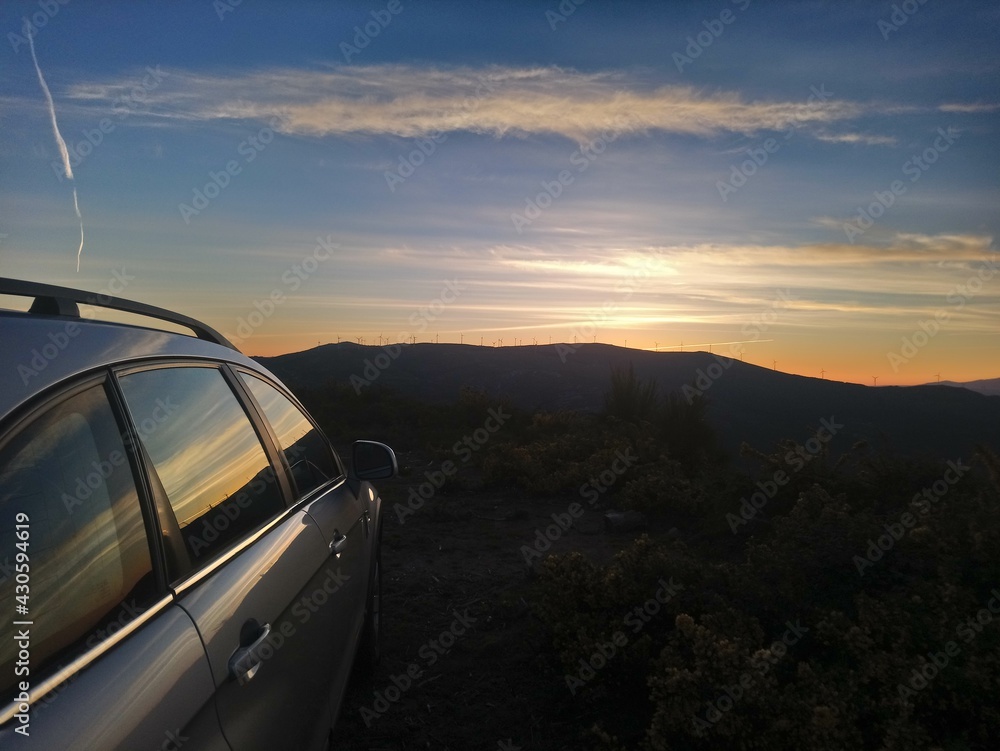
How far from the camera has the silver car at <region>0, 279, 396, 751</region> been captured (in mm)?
1169

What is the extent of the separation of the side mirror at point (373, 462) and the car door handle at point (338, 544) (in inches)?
24.1

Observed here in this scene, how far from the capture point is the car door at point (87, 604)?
111 cm

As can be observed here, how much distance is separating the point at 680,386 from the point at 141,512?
29270 mm

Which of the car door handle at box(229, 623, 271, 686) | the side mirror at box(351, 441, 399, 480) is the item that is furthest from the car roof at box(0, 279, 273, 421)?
the side mirror at box(351, 441, 399, 480)

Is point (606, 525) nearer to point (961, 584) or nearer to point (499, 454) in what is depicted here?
point (499, 454)

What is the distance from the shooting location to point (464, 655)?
4.82 m

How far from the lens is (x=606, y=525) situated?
8336 millimetres

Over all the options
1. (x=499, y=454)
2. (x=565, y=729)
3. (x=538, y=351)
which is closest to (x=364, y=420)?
(x=499, y=454)

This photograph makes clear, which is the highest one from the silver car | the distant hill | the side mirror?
the silver car

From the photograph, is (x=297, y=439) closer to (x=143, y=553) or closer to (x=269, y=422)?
(x=269, y=422)

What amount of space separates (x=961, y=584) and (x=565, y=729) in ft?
6.99

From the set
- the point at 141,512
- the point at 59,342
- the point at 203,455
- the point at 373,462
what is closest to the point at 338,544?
the point at 373,462

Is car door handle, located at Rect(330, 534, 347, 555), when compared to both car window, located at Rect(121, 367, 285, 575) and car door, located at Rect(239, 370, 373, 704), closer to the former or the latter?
car door, located at Rect(239, 370, 373, 704)

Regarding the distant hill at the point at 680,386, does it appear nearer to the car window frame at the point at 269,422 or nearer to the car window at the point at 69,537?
the car window frame at the point at 269,422
